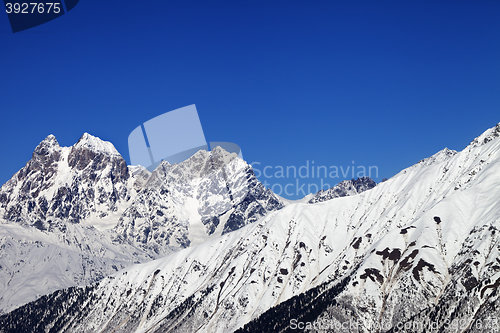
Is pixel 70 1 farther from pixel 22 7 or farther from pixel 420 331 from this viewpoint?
pixel 420 331

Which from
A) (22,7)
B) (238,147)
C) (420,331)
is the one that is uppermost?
(22,7)

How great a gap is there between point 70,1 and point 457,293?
186291mm

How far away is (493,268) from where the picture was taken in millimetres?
198500

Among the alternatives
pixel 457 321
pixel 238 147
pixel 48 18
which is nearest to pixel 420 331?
pixel 457 321

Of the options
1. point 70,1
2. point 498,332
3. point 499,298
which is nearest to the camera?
point 70,1

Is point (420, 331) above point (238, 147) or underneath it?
underneath

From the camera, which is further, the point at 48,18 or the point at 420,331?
the point at 420,331

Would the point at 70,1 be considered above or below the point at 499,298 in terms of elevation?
above

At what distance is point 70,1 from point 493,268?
628 ft

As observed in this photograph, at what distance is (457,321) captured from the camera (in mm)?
180250

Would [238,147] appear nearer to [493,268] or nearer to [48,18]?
[48,18]

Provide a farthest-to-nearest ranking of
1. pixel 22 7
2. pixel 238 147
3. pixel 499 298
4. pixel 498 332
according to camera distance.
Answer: pixel 499 298, pixel 498 332, pixel 238 147, pixel 22 7

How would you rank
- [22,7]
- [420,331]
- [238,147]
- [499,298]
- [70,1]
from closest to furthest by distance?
[70,1] → [22,7] → [238,147] → [499,298] → [420,331]

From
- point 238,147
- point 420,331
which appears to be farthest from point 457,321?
point 238,147
